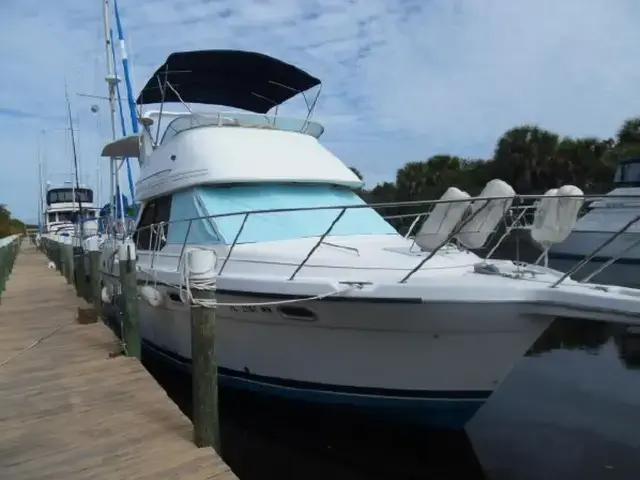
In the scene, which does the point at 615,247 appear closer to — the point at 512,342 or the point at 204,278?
the point at 512,342

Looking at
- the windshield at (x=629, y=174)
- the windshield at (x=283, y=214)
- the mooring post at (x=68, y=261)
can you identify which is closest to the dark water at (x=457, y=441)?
the windshield at (x=283, y=214)

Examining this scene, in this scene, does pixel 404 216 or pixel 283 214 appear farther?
pixel 283 214

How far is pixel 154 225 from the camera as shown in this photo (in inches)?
285

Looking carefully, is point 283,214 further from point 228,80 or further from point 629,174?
point 629,174

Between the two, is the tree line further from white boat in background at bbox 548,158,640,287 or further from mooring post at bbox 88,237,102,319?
mooring post at bbox 88,237,102,319

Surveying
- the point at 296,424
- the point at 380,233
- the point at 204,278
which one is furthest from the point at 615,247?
the point at 204,278

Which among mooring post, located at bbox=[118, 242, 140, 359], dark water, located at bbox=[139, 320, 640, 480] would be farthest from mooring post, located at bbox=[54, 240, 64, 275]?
dark water, located at bbox=[139, 320, 640, 480]

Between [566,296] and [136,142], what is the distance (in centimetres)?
775

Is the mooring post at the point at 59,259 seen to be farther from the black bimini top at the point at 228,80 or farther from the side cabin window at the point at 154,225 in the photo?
the black bimini top at the point at 228,80

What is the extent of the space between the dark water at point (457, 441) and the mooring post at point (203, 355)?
1.12 meters

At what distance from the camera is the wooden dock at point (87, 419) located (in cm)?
384

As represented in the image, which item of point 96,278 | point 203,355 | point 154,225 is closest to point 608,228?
point 96,278

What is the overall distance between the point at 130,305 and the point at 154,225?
1122 millimetres

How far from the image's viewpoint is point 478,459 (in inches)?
212
